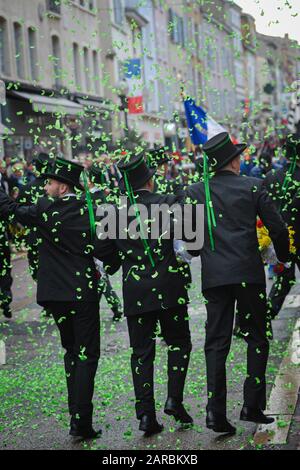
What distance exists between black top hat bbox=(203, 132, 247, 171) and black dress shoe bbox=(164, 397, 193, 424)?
170cm

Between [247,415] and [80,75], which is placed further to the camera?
[80,75]

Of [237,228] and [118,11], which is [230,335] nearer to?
[237,228]

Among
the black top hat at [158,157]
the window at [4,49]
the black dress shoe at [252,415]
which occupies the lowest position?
the black dress shoe at [252,415]

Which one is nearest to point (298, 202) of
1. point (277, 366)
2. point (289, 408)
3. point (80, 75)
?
point (277, 366)

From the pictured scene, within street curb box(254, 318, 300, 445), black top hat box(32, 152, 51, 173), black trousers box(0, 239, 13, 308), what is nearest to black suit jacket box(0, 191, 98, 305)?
street curb box(254, 318, 300, 445)

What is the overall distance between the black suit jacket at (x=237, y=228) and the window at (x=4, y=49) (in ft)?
80.9

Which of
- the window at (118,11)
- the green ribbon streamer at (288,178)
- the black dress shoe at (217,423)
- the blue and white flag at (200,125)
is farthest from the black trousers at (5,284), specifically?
the window at (118,11)

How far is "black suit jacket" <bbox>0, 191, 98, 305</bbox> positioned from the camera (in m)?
6.77

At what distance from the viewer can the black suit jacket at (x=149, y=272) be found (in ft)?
22.0

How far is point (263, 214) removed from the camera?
6523mm

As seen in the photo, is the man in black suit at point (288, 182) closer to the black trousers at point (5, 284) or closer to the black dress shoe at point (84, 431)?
the black dress shoe at point (84, 431)
